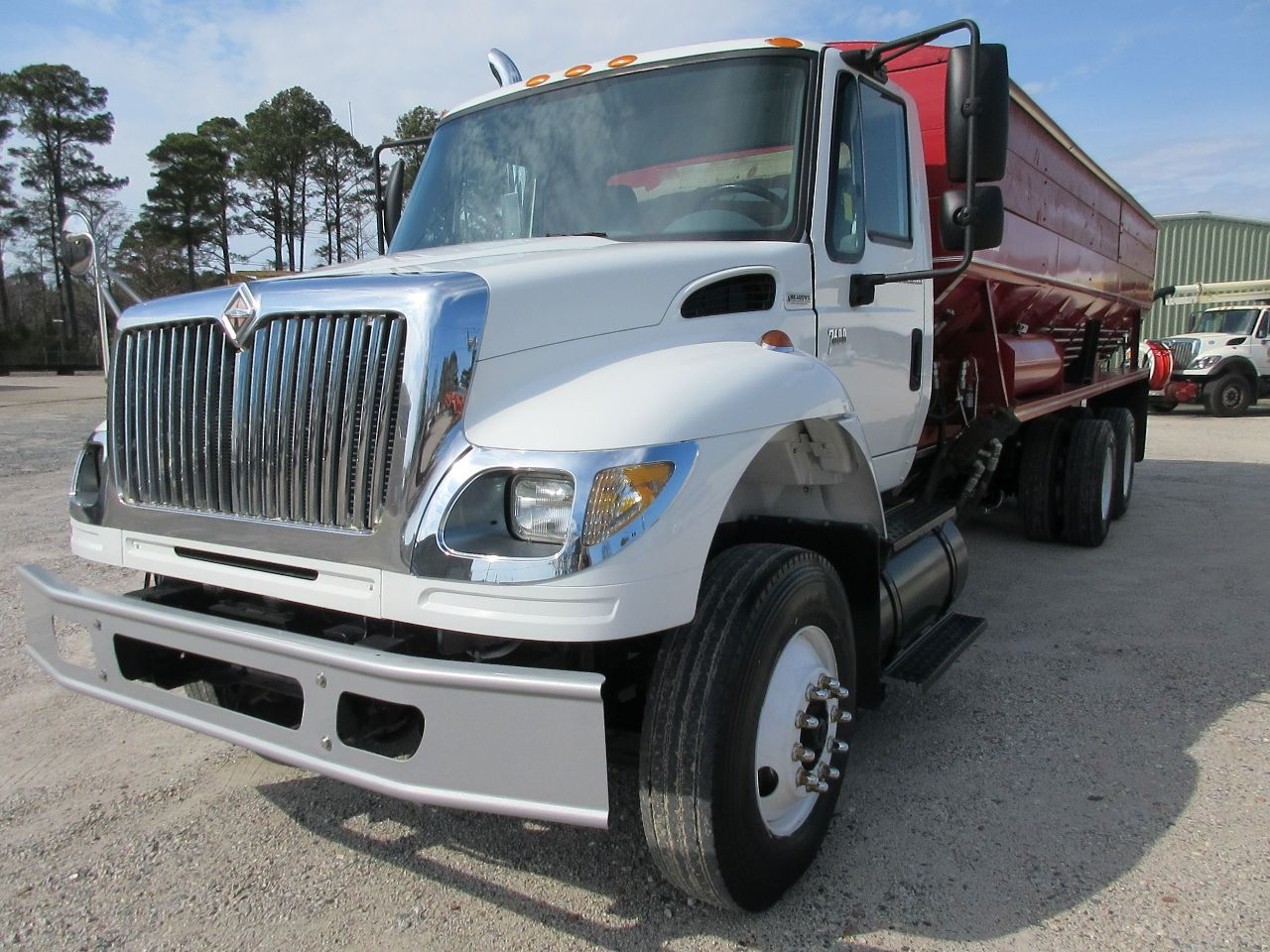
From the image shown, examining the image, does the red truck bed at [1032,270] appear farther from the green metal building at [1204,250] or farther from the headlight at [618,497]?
the green metal building at [1204,250]

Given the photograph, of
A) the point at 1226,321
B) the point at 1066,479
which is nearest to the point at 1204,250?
the point at 1226,321

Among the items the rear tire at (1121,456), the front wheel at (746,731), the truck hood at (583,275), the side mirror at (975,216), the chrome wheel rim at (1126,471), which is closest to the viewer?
the front wheel at (746,731)

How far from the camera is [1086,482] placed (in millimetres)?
6719

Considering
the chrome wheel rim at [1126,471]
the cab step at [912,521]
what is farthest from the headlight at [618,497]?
the chrome wheel rim at [1126,471]

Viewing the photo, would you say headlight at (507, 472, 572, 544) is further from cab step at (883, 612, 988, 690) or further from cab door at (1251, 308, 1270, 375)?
cab door at (1251, 308, 1270, 375)

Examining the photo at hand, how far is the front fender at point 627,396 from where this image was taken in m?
2.13

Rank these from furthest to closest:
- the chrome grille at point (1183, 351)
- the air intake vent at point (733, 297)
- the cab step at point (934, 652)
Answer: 1. the chrome grille at point (1183, 351)
2. the cab step at point (934, 652)
3. the air intake vent at point (733, 297)

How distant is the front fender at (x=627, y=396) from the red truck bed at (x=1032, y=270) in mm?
2081

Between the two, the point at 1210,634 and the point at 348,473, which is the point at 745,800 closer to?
the point at 348,473

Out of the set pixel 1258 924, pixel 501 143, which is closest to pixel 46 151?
pixel 501 143

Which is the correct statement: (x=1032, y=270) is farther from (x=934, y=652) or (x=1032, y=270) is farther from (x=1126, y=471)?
(x=1126, y=471)

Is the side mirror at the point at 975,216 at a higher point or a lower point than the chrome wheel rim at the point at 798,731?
higher

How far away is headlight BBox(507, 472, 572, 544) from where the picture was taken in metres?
2.08

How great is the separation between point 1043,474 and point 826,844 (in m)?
4.75
